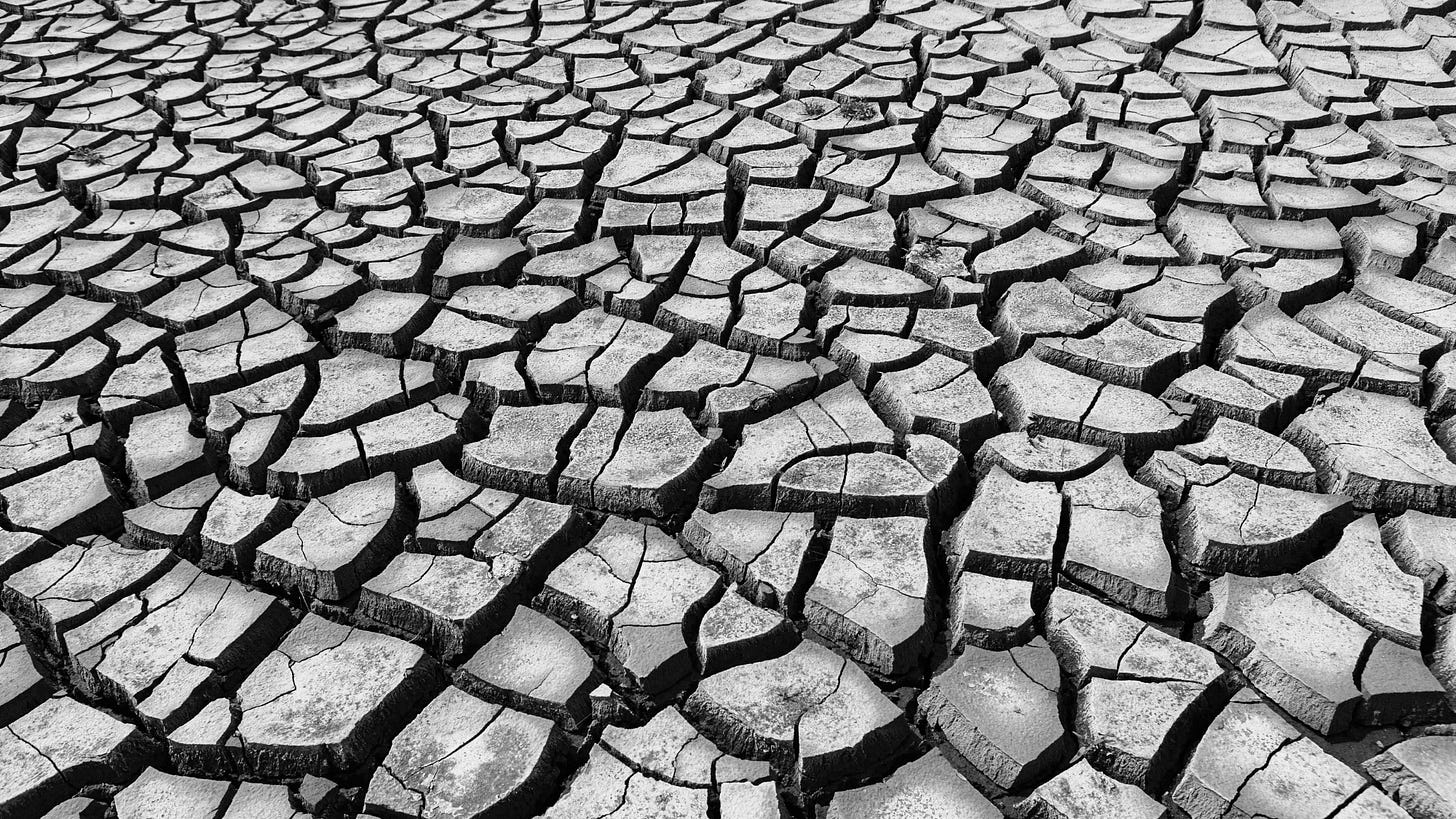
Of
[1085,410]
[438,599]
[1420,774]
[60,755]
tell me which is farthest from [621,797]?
[1085,410]

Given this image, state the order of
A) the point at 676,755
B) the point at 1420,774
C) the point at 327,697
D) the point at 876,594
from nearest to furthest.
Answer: the point at 1420,774
the point at 676,755
the point at 327,697
the point at 876,594

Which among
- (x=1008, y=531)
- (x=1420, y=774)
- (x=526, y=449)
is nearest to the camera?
(x=1420, y=774)

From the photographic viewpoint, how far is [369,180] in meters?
3.37

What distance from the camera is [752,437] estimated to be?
2.29m

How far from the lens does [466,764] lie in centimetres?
168

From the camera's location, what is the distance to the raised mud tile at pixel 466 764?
1.63 meters

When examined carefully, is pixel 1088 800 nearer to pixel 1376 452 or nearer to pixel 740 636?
pixel 740 636

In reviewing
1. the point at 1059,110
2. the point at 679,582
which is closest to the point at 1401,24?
the point at 1059,110

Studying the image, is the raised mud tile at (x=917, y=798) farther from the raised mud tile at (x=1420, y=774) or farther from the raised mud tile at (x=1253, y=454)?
the raised mud tile at (x=1253, y=454)

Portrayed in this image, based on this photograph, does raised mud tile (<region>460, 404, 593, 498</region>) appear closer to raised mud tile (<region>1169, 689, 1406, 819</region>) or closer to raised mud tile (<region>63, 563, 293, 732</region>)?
raised mud tile (<region>63, 563, 293, 732</region>)

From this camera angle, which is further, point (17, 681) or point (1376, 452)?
point (1376, 452)

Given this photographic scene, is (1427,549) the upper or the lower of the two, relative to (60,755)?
upper

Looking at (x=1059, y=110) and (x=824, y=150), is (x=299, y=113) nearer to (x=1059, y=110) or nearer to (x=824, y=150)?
(x=824, y=150)

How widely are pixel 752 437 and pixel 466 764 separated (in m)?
0.92
